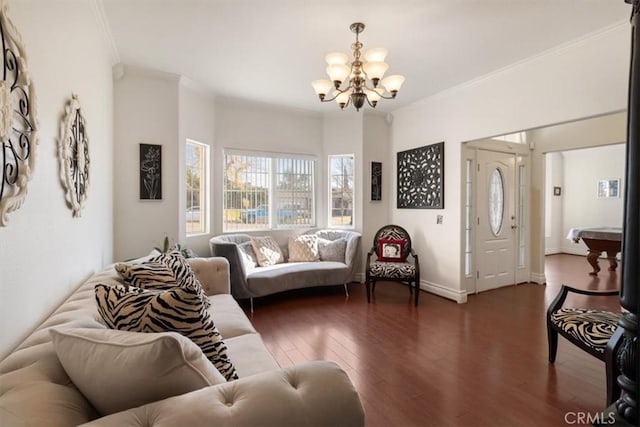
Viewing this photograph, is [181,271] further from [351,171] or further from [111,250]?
[351,171]

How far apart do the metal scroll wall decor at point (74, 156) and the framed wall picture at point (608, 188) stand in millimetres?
9567

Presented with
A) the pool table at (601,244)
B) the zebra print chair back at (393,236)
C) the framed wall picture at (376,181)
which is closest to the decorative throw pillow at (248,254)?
the zebra print chair back at (393,236)

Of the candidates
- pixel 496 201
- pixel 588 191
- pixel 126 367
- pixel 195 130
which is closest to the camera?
pixel 126 367

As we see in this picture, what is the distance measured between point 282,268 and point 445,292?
7.20 ft

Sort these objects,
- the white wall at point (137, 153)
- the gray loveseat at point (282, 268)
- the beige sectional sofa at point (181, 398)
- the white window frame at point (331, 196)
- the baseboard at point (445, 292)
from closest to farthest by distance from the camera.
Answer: the beige sectional sofa at point (181, 398) → the white wall at point (137, 153) → the gray loveseat at point (282, 268) → the baseboard at point (445, 292) → the white window frame at point (331, 196)

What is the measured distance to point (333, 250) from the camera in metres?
4.54

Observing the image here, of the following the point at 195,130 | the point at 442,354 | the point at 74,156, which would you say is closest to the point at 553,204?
the point at 442,354

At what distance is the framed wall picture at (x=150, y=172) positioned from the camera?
3.39m

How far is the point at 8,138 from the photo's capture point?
40.5 inches

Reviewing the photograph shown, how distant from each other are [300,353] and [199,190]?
2.64 metres

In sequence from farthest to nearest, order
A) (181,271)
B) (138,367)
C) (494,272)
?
1. (494,272)
2. (181,271)
3. (138,367)

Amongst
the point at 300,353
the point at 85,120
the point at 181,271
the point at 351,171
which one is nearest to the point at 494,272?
the point at 351,171

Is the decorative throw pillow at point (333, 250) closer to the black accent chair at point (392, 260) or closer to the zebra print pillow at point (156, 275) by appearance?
the black accent chair at point (392, 260)

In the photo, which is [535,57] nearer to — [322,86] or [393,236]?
[322,86]
